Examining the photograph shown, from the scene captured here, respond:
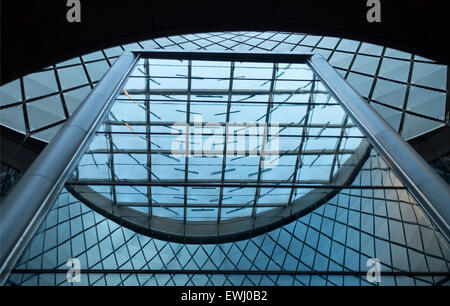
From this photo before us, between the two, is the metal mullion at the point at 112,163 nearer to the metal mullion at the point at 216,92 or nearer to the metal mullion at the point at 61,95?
the metal mullion at the point at 216,92

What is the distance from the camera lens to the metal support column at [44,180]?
8641mm

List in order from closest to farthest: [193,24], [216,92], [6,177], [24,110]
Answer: [216,92], [193,24], [6,177], [24,110]

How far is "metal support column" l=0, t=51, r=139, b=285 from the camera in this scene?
864 cm

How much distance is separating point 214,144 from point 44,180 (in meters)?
6.15

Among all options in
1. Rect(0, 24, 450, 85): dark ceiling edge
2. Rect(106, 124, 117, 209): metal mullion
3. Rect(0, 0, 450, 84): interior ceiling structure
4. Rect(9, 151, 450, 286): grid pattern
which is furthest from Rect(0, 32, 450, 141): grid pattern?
Rect(9, 151, 450, 286): grid pattern

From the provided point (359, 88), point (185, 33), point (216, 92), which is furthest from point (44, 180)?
point (359, 88)

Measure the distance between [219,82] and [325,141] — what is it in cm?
689

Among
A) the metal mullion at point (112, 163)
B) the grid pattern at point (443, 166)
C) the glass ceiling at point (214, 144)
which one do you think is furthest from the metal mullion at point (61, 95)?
the grid pattern at point (443, 166)

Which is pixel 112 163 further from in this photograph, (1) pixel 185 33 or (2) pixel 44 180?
(1) pixel 185 33

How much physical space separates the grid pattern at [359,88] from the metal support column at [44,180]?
13946 millimetres

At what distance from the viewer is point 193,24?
2031 cm

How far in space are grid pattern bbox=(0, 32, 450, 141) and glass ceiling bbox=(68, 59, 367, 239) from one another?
11476 millimetres

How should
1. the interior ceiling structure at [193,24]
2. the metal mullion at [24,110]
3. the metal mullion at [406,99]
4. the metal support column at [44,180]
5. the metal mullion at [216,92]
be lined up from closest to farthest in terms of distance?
the metal support column at [44,180] → the metal mullion at [216,92] → the interior ceiling structure at [193,24] → the metal mullion at [24,110] → the metal mullion at [406,99]

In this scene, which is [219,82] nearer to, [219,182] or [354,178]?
[219,182]
